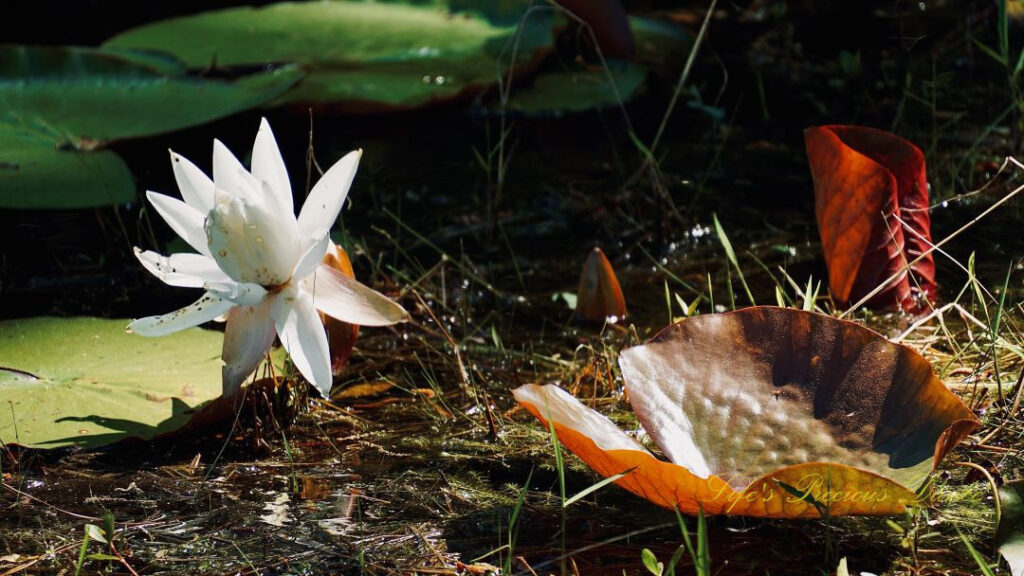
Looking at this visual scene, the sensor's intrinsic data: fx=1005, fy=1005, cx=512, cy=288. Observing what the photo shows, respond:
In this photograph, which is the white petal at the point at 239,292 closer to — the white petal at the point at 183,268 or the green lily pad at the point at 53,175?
the white petal at the point at 183,268

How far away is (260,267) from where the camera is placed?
1.44 metres

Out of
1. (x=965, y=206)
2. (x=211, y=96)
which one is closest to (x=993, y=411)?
(x=965, y=206)

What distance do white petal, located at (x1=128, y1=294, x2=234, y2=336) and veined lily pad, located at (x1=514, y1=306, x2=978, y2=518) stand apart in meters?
0.54

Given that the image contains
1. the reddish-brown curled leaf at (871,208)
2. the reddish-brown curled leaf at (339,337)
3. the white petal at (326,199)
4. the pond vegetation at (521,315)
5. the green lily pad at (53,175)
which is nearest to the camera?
the pond vegetation at (521,315)

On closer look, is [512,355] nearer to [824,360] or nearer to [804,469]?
[824,360]

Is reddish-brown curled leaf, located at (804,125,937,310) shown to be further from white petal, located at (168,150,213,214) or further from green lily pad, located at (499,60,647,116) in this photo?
green lily pad, located at (499,60,647,116)

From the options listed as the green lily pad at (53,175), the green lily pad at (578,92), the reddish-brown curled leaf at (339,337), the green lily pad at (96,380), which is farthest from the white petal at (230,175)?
the green lily pad at (578,92)

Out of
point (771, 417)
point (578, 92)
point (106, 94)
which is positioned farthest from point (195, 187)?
point (578, 92)

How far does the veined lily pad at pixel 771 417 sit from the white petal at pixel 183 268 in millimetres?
588

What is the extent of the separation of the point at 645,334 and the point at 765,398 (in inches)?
24.5

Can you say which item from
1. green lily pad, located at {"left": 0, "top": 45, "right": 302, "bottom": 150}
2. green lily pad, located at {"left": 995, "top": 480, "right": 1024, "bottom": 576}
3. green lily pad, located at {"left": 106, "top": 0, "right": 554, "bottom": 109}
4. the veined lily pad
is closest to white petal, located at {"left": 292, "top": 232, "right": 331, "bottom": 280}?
the veined lily pad

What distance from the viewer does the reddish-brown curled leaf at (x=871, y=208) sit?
179 cm

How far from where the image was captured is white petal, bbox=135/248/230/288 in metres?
1.50

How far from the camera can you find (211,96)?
282 centimetres
